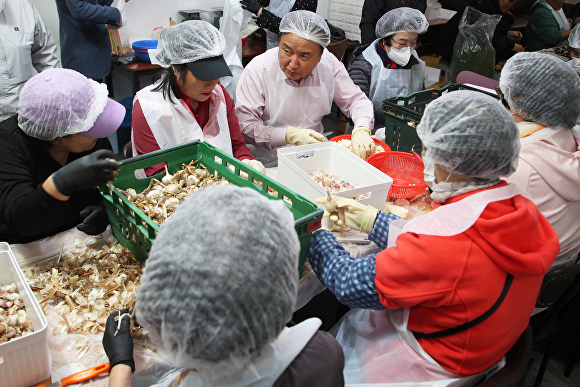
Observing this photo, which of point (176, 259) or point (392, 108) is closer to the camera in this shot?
point (176, 259)

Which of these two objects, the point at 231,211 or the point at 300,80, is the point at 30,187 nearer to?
the point at 231,211

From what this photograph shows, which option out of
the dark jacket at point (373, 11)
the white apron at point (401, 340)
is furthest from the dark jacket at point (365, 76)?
the white apron at point (401, 340)

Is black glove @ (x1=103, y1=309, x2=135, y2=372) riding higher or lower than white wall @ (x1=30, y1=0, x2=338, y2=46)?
lower

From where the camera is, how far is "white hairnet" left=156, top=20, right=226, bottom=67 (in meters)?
2.35

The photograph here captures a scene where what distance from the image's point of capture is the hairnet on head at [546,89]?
2088 millimetres

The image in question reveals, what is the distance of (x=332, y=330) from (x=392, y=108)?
162 centimetres

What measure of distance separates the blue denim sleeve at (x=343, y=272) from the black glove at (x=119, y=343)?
77cm

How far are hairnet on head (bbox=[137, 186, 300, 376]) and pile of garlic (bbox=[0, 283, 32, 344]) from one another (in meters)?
0.64

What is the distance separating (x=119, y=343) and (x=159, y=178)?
0.97 metres

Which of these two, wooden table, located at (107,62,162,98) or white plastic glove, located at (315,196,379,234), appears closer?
white plastic glove, located at (315,196,379,234)

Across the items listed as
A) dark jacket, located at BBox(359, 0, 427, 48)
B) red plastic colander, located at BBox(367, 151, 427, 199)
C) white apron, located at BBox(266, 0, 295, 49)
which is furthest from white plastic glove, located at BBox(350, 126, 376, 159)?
white apron, located at BBox(266, 0, 295, 49)

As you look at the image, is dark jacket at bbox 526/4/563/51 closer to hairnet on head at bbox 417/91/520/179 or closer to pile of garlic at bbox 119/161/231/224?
hairnet on head at bbox 417/91/520/179

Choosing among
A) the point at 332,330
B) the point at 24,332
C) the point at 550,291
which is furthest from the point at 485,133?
the point at 24,332

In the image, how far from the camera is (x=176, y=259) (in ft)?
2.85
